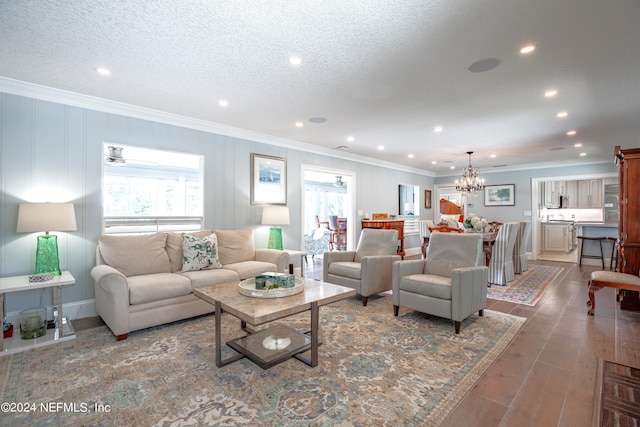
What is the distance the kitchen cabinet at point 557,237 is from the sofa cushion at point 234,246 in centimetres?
854

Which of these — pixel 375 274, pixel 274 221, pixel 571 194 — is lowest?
pixel 375 274

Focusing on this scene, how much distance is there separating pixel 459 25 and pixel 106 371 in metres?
3.63

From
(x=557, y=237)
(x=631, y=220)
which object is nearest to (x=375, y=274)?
(x=631, y=220)

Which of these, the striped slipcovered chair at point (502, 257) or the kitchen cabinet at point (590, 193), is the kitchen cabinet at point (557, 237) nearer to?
the kitchen cabinet at point (590, 193)

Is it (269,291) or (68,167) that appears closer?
(269,291)

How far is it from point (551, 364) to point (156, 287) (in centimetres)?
358

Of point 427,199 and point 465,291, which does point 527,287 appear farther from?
point 427,199

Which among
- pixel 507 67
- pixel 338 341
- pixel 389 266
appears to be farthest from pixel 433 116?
pixel 338 341

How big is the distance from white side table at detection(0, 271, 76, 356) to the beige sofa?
279 millimetres

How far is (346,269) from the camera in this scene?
160 inches

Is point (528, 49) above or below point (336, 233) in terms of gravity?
above

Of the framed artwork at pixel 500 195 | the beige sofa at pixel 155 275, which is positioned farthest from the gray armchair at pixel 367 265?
the framed artwork at pixel 500 195

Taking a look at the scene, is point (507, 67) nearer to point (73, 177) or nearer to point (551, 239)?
point (73, 177)

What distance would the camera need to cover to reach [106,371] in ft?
7.45
